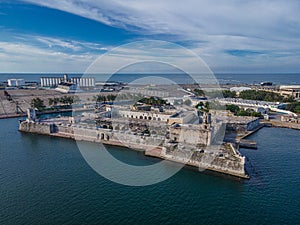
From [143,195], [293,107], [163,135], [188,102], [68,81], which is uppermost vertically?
[68,81]

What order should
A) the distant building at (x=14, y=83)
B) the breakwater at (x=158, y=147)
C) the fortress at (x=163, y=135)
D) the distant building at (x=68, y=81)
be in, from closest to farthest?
the breakwater at (x=158, y=147), the fortress at (x=163, y=135), the distant building at (x=14, y=83), the distant building at (x=68, y=81)

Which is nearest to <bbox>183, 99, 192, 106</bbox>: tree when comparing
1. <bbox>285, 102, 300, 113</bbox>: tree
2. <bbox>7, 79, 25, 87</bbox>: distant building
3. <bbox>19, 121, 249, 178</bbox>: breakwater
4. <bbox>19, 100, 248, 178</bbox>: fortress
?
<bbox>19, 100, 248, 178</bbox>: fortress

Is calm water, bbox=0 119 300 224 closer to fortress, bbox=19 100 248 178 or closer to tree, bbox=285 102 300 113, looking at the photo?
fortress, bbox=19 100 248 178

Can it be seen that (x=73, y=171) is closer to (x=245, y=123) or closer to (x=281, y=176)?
(x=281, y=176)

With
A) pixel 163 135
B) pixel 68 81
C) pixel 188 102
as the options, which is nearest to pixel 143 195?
pixel 163 135

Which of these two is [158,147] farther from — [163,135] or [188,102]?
[188,102]

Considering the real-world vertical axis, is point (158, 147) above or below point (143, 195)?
above

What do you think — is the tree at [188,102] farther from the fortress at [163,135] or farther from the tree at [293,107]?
the tree at [293,107]

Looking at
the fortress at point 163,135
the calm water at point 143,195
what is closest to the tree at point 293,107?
the fortress at point 163,135
